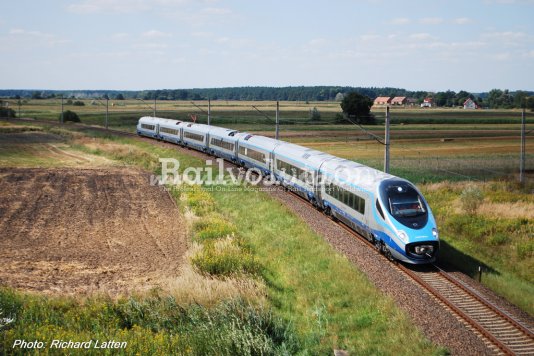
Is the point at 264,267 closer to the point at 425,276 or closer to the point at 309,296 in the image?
the point at 309,296

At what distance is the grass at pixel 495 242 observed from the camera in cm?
2139

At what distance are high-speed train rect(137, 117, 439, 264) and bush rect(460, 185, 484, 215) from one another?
273 inches

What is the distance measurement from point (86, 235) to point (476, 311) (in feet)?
64.8

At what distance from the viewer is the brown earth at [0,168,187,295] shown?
Result: 73.8 feet

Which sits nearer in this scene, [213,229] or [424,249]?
[424,249]

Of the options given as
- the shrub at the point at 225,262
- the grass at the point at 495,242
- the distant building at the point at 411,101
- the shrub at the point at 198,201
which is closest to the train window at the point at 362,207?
the grass at the point at 495,242

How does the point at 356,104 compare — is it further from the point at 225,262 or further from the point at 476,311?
the point at 476,311

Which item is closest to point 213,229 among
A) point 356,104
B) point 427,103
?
point 356,104

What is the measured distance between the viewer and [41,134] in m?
83.8

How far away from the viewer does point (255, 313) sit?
661 inches

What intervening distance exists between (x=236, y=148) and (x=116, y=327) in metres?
31.2

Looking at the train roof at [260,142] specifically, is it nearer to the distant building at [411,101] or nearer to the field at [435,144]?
the field at [435,144]

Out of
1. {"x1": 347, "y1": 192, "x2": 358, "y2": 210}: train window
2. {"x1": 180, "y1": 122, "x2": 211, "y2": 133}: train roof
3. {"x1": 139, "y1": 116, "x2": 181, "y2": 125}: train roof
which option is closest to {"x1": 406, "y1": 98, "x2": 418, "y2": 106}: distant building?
{"x1": 139, "y1": 116, "x2": 181, "y2": 125}: train roof

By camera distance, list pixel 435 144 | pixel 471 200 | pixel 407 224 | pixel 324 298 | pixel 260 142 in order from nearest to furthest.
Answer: pixel 324 298, pixel 407 224, pixel 471 200, pixel 260 142, pixel 435 144
